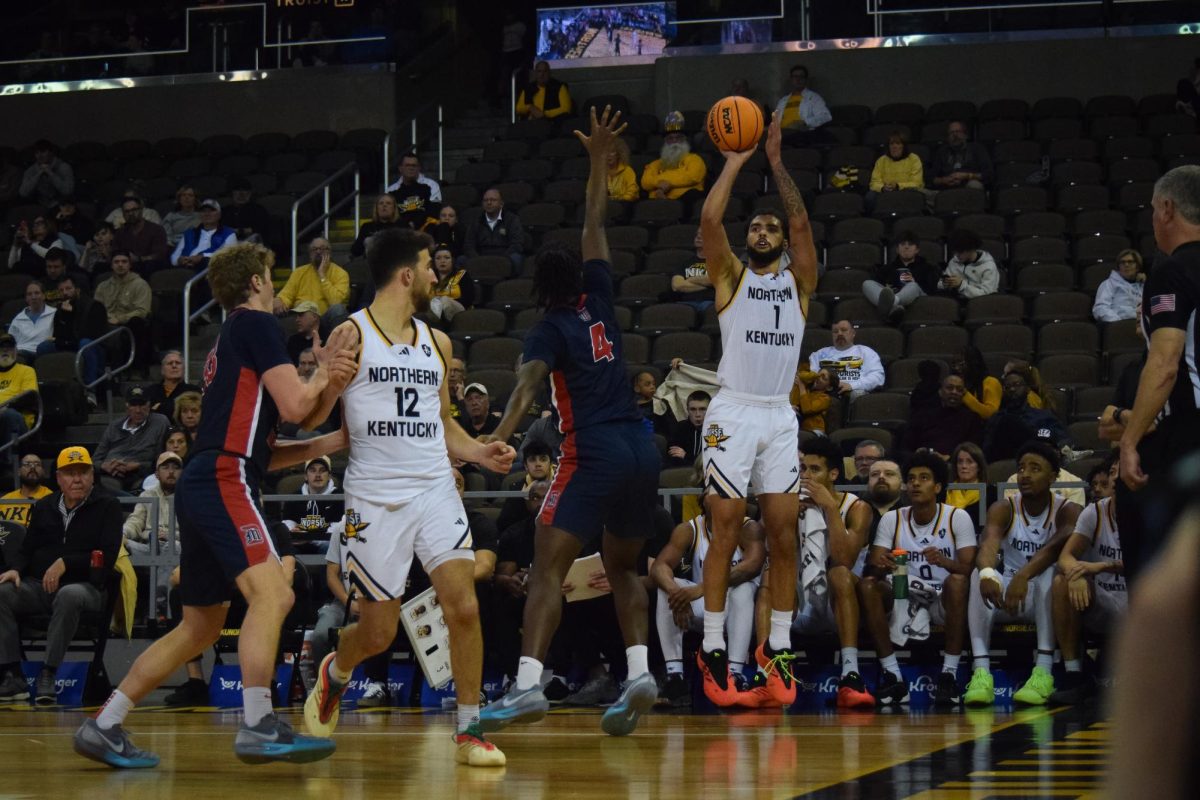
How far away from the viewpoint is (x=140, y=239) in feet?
58.4

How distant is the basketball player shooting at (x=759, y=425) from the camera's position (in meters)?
8.08

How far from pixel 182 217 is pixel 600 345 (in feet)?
42.1

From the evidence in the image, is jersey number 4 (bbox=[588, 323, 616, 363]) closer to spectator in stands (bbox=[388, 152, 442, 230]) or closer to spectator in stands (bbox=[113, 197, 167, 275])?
spectator in stands (bbox=[388, 152, 442, 230])

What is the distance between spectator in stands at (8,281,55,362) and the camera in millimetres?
16422

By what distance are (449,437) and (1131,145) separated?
12.1 meters

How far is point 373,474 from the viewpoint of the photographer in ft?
19.3

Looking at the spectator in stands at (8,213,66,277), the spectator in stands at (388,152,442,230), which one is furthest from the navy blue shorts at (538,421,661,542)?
the spectator in stands at (8,213,66,277)

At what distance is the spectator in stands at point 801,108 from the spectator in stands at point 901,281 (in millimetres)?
3632

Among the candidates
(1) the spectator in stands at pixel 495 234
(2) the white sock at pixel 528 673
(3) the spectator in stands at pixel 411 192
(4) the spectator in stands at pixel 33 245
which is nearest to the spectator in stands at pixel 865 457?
(2) the white sock at pixel 528 673

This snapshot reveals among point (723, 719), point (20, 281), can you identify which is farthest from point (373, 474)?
point (20, 281)

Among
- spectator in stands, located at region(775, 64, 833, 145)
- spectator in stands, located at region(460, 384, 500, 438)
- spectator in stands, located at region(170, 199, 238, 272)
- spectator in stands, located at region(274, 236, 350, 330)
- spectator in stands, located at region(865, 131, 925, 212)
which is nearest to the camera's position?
spectator in stands, located at region(460, 384, 500, 438)

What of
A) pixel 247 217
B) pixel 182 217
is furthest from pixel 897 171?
pixel 182 217

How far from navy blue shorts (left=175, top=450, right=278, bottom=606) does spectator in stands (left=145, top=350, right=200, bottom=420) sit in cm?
878

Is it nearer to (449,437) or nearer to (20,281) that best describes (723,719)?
(449,437)
